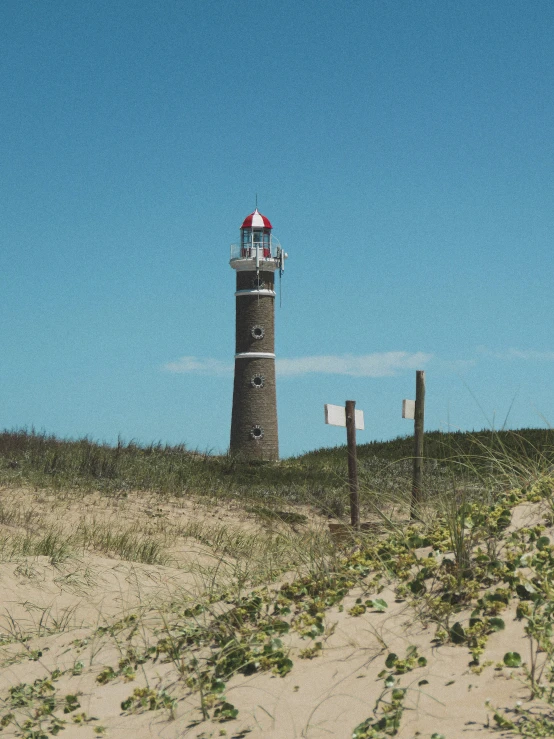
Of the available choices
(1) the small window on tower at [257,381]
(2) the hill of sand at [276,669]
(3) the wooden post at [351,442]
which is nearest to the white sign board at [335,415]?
(3) the wooden post at [351,442]

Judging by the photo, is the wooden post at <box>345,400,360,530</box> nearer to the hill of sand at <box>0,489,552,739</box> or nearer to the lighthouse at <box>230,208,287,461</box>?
the hill of sand at <box>0,489,552,739</box>

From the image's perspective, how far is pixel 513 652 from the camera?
14.3 ft

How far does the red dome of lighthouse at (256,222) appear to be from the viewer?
33062 mm

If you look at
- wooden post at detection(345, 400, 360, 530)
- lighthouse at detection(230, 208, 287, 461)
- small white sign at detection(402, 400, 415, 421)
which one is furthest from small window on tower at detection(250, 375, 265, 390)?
small white sign at detection(402, 400, 415, 421)

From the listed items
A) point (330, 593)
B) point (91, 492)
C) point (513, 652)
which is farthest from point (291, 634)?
point (91, 492)

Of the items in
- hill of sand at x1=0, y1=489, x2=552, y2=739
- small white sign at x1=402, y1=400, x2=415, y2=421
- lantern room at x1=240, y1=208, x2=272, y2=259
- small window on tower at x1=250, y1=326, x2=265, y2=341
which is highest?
lantern room at x1=240, y1=208, x2=272, y2=259

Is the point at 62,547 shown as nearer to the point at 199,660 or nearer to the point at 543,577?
the point at 199,660

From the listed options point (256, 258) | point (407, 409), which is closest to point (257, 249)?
point (256, 258)

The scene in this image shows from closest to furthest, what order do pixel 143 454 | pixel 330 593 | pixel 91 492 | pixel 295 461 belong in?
pixel 330 593, pixel 91 492, pixel 143 454, pixel 295 461

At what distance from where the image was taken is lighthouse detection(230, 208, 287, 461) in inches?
1245

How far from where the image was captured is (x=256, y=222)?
1304 inches

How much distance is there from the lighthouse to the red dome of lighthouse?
1271 millimetres

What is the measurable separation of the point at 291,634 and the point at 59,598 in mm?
4221

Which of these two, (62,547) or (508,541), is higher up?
(508,541)
